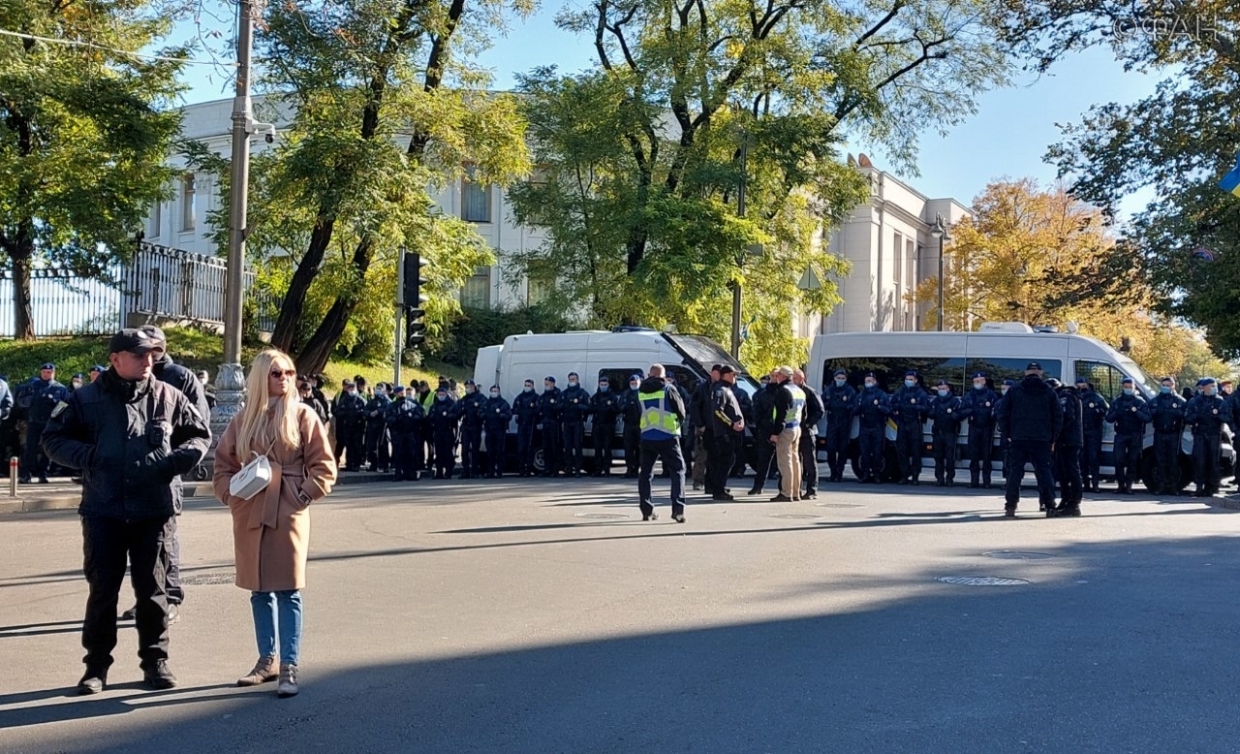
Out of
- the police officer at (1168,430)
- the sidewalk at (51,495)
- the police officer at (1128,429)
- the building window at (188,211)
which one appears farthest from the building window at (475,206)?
the police officer at (1168,430)

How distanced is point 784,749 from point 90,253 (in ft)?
80.5

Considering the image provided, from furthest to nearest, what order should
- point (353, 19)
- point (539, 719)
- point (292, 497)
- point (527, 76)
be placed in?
point (527, 76), point (353, 19), point (292, 497), point (539, 719)

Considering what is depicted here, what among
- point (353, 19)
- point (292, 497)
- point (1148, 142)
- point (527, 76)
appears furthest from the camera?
point (527, 76)

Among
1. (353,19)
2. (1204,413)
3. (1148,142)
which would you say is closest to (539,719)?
(1204,413)

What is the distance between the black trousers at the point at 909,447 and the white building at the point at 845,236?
19.5 meters

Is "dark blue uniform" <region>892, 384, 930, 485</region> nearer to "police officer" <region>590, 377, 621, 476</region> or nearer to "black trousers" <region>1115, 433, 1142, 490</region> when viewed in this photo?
"black trousers" <region>1115, 433, 1142, 490</region>

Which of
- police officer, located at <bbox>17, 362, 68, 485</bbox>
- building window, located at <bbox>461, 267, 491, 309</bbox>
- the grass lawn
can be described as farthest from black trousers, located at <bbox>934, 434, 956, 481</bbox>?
building window, located at <bbox>461, 267, 491, 309</bbox>

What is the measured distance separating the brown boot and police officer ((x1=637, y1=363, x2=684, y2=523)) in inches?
302

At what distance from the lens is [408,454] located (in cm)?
2183

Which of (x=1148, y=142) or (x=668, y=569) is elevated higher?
(x=1148, y=142)

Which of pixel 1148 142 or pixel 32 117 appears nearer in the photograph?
pixel 32 117

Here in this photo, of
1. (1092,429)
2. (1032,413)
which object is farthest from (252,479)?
(1092,429)

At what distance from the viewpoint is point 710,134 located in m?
30.4

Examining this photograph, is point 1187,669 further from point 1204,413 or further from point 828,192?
point 828,192
